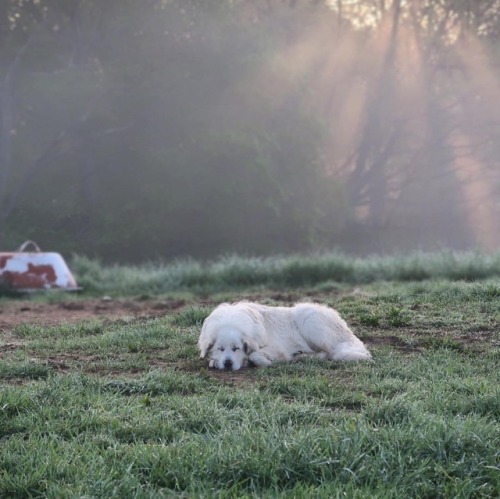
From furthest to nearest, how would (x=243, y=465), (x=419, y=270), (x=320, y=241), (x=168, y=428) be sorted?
(x=320, y=241)
(x=419, y=270)
(x=168, y=428)
(x=243, y=465)

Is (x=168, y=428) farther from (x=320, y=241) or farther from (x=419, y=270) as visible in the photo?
(x=320, y=241)

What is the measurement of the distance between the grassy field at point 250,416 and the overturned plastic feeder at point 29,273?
605 cm

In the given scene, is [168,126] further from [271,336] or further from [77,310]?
[271,336]

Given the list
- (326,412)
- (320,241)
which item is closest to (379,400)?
(326,412)

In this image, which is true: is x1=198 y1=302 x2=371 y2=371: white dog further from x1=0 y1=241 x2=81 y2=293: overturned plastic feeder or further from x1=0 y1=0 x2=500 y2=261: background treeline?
x1=0 y1=0 x2=500 y2=261: background treeline

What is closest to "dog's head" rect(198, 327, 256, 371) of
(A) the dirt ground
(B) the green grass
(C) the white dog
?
(C) the white dog

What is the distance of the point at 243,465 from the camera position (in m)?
3.62

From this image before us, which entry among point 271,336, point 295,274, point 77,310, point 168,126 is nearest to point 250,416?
point 271,336

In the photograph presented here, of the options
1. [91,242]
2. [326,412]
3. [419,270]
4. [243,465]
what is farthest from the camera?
[91,242]

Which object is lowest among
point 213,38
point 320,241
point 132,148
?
point 320,241

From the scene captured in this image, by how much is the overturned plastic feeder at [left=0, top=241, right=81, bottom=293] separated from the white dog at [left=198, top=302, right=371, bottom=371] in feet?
25.6

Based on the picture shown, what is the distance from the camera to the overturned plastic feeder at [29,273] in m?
13.8

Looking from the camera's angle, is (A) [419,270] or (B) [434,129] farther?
(B) [434,129]

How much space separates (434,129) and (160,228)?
582 inches
